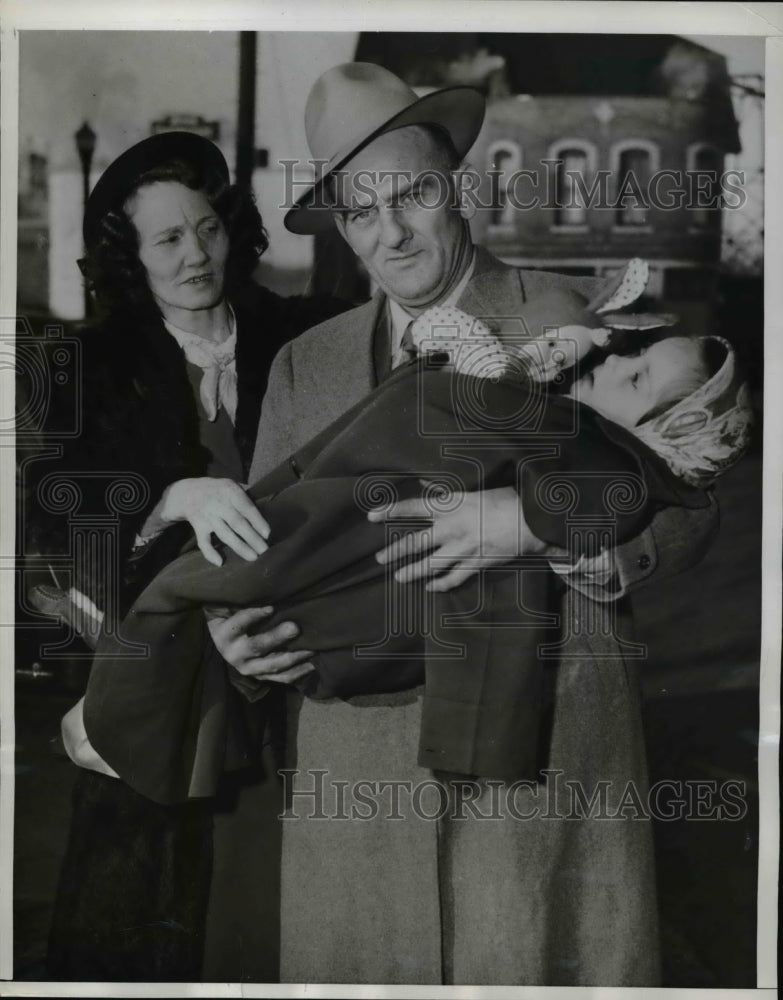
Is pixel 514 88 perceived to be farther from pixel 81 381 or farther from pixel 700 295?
pixel 81 381

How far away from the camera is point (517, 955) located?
8.25 ft

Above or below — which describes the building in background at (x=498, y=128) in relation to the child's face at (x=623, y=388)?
above

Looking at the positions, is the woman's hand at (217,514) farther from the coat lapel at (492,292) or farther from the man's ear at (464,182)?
the man's ear at (464,182)

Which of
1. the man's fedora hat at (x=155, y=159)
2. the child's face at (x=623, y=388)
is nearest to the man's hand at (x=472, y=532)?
the child's face at (x=623, y=388)

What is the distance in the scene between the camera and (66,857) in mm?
2588

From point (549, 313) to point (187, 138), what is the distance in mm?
908

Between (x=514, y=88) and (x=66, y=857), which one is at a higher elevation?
(x=514, y=88)

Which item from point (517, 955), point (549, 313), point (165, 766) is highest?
point (549, 313)

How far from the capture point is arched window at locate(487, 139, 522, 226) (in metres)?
2.50

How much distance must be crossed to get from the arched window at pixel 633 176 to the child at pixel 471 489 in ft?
0.83

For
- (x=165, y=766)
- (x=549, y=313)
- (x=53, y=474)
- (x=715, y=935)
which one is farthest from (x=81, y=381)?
(x=715, y=935)

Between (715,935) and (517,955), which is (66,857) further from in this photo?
(715,935)

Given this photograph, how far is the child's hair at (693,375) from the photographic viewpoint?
8.09 feet

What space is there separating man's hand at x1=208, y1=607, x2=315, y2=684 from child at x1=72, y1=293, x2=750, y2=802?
0.12 ft
